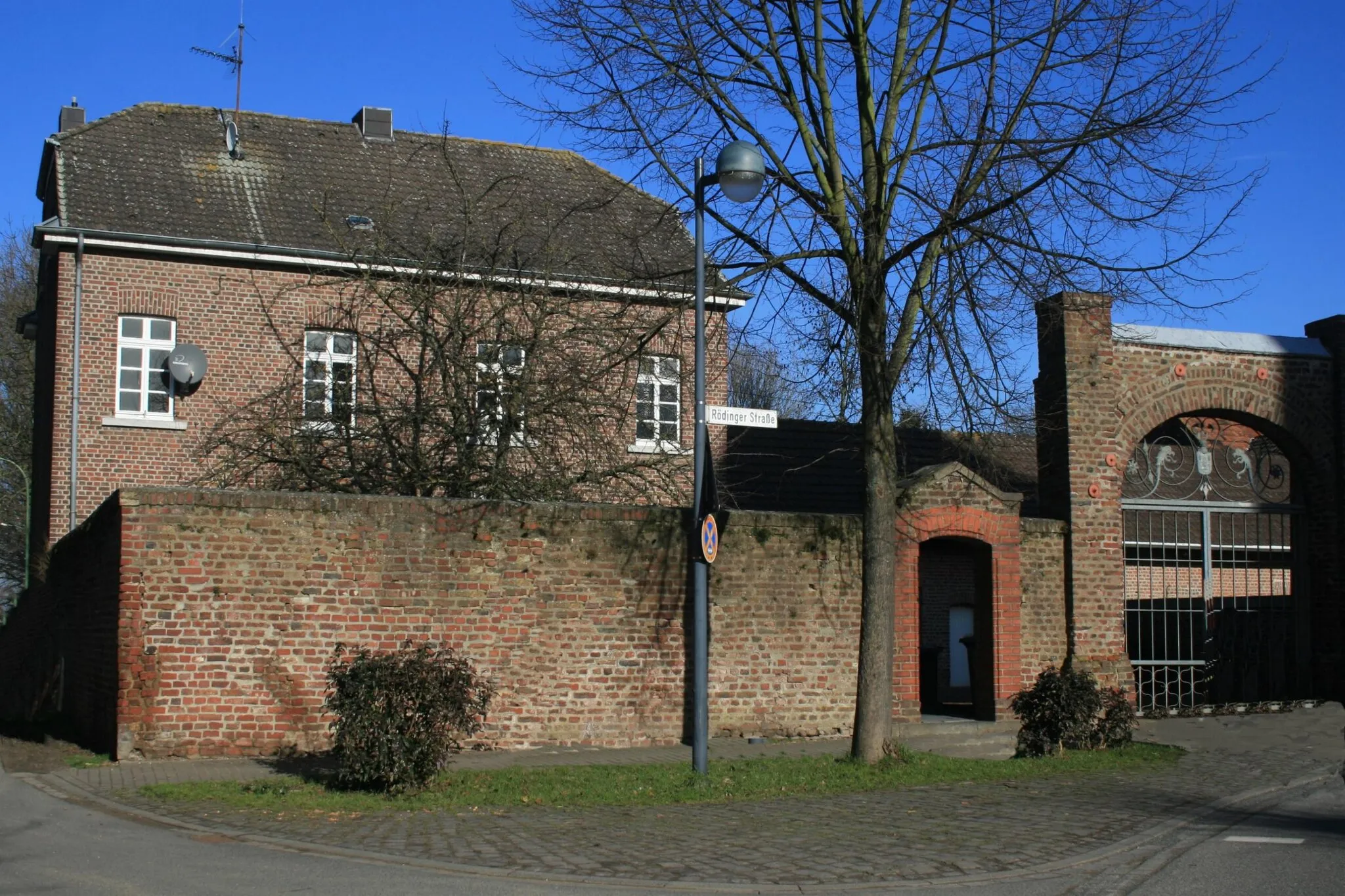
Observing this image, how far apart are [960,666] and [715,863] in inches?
975

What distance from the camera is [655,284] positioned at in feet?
47.4

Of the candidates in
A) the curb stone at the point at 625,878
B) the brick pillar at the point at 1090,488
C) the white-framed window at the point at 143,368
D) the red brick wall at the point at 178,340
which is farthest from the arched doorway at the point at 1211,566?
the white-framed window at the point at 143,368

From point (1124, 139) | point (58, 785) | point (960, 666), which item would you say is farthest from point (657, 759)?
point (960, 666)

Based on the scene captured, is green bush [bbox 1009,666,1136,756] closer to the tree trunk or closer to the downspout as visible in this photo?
the tree trunk

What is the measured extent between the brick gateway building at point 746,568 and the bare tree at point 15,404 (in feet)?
57.8

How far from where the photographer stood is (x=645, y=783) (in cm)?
1187

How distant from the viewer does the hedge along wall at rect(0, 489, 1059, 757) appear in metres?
13.0

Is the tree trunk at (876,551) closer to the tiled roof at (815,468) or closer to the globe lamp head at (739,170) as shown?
the globe lamp head at (739,170)

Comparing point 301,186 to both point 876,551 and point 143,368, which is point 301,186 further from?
point 876,551

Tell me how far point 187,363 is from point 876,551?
46.5 feet

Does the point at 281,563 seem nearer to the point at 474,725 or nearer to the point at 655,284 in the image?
the point at 474,725

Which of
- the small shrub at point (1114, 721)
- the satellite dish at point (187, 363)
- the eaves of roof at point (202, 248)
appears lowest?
the small shrub at point (1114, 721)

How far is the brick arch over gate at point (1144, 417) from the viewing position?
17.6 metres

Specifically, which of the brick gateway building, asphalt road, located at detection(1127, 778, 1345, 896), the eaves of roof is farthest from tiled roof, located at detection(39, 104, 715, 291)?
asphalt road, located at detection(1127, 778, 1345, 896)
